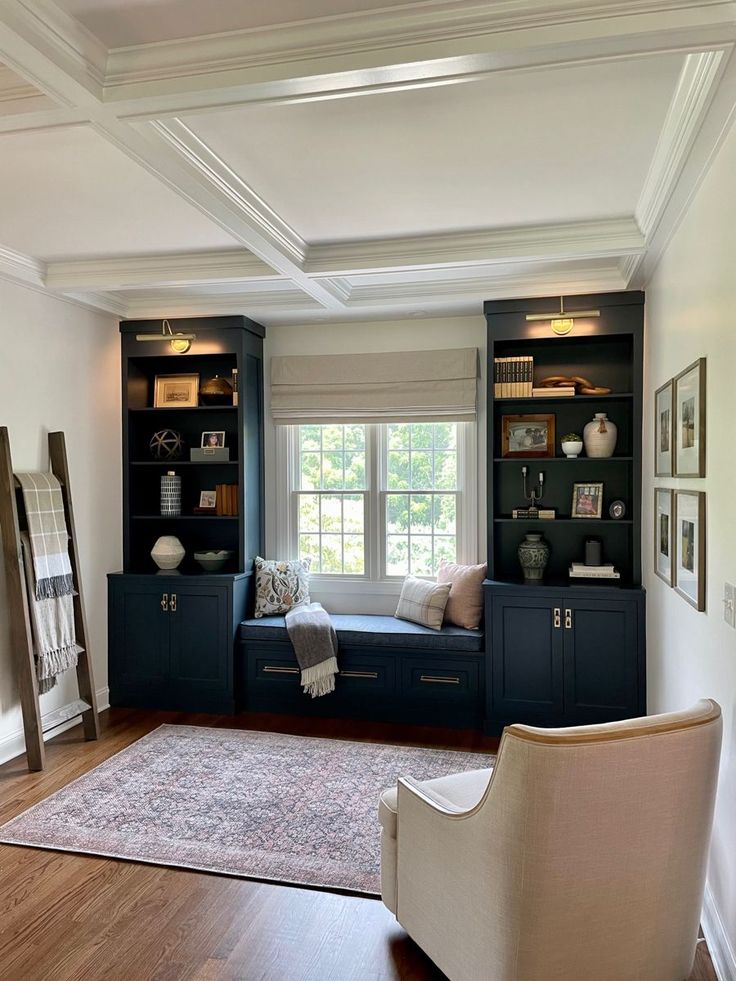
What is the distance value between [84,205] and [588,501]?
318 centimetres

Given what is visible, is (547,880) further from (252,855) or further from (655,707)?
(655,707)

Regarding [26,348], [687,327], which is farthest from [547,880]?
[26,348]

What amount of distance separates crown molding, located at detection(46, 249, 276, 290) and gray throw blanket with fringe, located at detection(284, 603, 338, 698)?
210 centimetres

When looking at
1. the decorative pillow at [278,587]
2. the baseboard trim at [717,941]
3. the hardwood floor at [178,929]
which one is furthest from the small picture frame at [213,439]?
the baseboard trim at [717,941]

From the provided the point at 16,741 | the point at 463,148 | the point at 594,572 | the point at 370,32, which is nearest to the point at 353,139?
the point at 463,148

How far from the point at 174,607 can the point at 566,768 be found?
3.46 m

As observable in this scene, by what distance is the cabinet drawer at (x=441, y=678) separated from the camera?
4.34 m

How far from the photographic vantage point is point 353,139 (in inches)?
97.0

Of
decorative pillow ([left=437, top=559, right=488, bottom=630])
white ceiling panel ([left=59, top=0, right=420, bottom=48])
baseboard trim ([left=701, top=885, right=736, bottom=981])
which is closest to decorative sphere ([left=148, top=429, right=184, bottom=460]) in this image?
decorative pillow ([left=437, top=559, right=488, bottom=630])

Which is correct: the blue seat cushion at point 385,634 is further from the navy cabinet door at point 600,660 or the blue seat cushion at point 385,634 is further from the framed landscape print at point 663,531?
the framed landscape print at point 663,531

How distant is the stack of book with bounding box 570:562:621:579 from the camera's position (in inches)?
168

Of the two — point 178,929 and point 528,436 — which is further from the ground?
point 528,436

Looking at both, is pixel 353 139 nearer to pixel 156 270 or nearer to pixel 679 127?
pixel 679 127

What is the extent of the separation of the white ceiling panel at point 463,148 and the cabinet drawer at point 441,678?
98.6 inches
